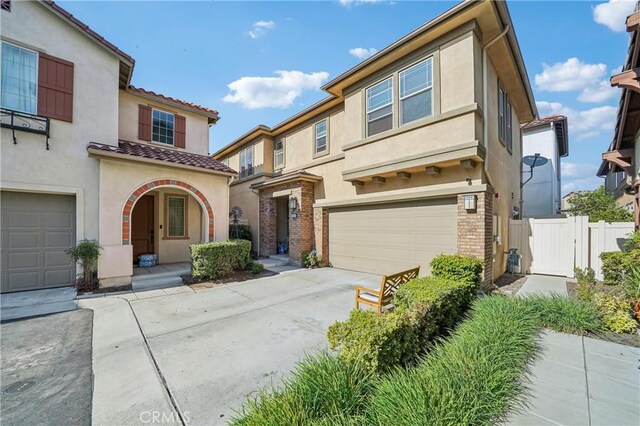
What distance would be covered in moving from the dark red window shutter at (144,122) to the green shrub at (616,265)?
51.2 ft

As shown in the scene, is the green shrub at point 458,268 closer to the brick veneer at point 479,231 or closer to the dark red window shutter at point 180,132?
the brick veneer at point 479,231

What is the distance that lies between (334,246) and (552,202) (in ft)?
48.0

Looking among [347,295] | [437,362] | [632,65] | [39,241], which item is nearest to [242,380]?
[437,362]

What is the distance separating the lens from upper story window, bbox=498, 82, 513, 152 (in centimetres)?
882

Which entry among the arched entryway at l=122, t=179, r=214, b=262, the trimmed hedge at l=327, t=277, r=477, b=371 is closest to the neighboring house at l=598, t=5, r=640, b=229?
the trimmed hedge at l=327, t=277, r=477, b=371

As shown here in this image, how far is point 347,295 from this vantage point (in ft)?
22.9

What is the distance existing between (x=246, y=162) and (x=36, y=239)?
1026 cm

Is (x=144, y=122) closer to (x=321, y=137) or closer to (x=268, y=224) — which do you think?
(x=268, y=224)

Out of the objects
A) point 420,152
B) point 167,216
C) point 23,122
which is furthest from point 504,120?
point 23,122

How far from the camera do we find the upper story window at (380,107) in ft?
27.8

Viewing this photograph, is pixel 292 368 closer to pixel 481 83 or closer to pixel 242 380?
pixel 242 380

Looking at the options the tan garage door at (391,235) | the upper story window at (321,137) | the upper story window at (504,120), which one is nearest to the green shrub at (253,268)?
the tan garage door at (391,235)

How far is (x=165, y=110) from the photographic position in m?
10.8

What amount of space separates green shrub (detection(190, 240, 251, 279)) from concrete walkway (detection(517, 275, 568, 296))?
849 centimetres
